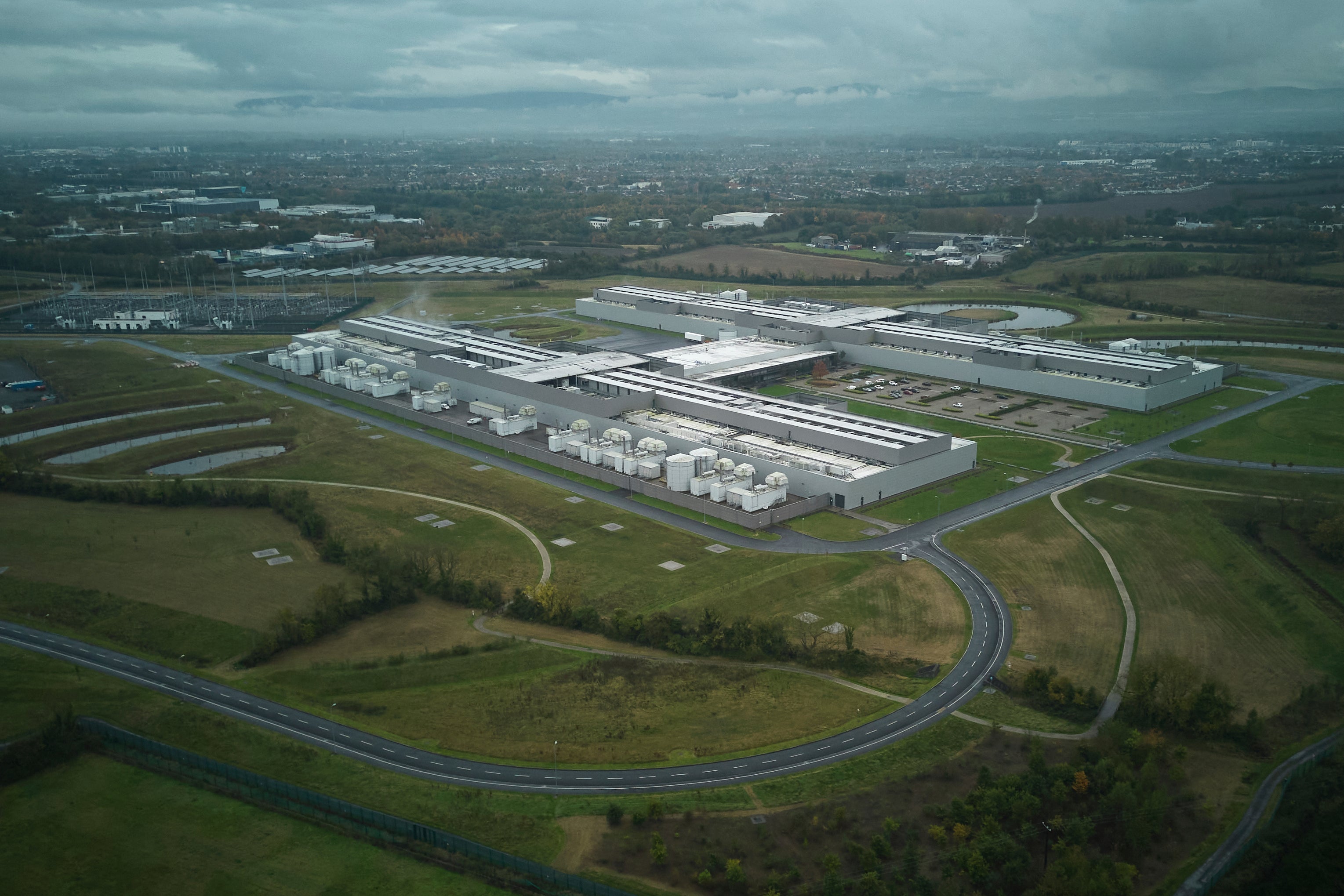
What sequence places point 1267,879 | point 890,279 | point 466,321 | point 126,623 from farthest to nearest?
point 890,279
point 466,321
point 126,623
point 1267,879

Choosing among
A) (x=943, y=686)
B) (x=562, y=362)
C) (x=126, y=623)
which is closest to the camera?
(x=943, y=686)

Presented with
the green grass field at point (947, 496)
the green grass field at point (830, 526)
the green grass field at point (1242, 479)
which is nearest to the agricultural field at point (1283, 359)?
the green grass field at point (1242, 479)

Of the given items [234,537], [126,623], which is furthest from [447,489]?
[126,623]

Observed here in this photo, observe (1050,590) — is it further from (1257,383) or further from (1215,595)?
(1257,383)

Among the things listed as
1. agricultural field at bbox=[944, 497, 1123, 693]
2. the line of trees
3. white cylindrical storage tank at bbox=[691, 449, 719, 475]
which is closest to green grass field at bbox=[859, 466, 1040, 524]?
agricultural field at bbox=[944, 497, 1123, 693]

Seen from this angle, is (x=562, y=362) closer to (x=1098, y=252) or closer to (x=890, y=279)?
(x=890, y=279)

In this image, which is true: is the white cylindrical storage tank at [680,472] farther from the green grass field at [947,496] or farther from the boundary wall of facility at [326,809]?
the boundary wall of facility at [326,809]
